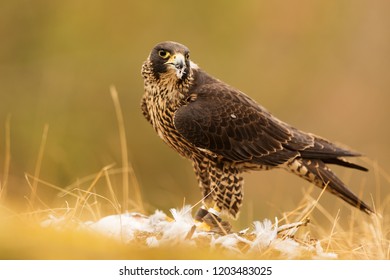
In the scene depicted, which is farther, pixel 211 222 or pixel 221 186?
pixel 221 186

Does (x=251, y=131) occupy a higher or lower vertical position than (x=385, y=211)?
higher

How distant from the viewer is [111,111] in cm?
1268

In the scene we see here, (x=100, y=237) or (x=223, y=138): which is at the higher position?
(x=223, y=138)

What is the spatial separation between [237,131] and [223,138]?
0.50 feet

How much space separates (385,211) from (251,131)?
1137mm

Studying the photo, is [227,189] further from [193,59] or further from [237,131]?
[193,59]

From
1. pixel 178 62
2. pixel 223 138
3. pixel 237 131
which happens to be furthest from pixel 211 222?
pixel 178 62

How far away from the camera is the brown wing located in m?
5.73

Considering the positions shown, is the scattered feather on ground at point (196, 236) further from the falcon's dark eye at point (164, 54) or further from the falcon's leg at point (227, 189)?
the falcon's dark eye at point (164, 54)

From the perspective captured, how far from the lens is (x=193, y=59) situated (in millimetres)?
13203

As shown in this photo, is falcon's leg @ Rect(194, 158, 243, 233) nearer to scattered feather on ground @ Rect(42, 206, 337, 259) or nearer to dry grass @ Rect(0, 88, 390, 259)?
dry grass @ Rect(0, 88, 390, 259)

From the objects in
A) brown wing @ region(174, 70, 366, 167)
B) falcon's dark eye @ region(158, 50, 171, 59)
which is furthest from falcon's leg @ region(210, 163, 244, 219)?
falcon's dark eye @ region(158, 50, 171, 59)
